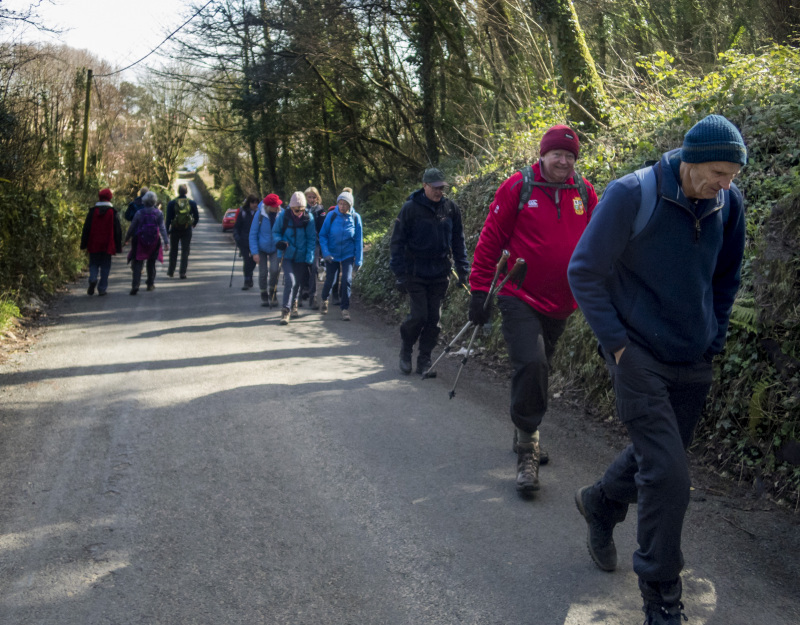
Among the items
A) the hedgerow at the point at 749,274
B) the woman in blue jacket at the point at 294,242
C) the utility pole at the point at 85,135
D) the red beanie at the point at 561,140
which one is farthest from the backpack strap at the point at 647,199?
the utility pole at the point at 85,135

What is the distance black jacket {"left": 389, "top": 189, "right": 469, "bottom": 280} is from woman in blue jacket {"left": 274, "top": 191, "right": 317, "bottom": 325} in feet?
14.5

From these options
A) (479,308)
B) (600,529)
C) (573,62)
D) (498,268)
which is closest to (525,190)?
(498,268)

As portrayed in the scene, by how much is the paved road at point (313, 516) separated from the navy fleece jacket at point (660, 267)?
1.30 m

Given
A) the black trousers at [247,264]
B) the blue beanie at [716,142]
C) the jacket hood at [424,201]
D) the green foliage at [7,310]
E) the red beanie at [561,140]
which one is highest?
the red beanie at [561,140]

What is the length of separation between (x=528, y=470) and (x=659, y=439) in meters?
1.87

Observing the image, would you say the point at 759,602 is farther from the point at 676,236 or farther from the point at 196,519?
the point at 196,519

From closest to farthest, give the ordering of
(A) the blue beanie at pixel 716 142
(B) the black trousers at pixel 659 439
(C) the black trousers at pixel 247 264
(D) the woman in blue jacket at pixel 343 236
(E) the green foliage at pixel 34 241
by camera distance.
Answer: (A) the blue beanie at pixel 716 142 < (B) the black trousers at pixel 659 439 < (D) the woman in blue jacket at pixel 343 236 < (E) the green foliage at pixel 34 241 < (C) the black trousers at pixel 247 264

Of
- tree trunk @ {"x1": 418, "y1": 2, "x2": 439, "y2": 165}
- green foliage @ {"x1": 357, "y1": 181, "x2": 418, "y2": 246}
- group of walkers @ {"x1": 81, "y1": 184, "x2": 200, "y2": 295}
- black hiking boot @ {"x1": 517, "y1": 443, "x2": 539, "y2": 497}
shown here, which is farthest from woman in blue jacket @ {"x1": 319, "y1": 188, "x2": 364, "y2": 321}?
tree trunk @ {"x1": 418, "y1": 2, "x2": 439, "y2": 165}

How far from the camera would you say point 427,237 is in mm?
8555

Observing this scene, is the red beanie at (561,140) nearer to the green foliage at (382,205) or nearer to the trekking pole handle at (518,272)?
the trekking pole handle at (518,272)

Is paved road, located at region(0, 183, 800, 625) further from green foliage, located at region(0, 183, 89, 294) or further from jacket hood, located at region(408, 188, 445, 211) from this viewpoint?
green foliage, located at region(0, 183, 89, 294)

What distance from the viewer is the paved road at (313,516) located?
12.2 feet

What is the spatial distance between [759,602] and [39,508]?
4.17 meters

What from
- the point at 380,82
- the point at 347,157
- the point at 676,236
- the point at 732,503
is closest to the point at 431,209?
the point at 732,503
